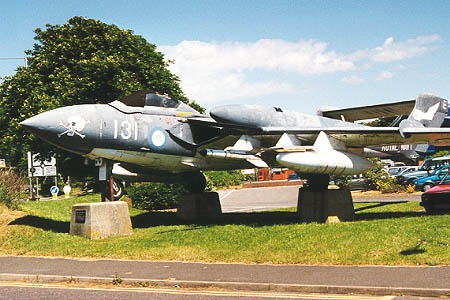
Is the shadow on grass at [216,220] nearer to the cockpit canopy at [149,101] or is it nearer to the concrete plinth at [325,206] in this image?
the concrete plinth at [325,206]

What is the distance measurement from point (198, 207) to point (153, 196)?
701 centimetres

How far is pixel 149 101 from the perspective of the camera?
1680cm

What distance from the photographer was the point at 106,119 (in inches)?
610

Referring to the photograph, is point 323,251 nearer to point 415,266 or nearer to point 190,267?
point 415,266

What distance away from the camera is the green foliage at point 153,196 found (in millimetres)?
25891

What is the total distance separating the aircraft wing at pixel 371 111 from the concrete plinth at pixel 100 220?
30.8 ft

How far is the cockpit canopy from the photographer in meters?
16.5

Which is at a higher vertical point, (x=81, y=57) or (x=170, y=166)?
(x=81, y=57)

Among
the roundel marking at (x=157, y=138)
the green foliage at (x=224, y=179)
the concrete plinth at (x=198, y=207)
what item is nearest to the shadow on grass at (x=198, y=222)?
the concrete plinth at (x=198, y=207)

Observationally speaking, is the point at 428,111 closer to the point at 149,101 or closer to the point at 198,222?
the point at 198,222

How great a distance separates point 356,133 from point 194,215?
712 centimetres

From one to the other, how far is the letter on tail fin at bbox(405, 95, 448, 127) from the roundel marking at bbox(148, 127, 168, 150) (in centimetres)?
909

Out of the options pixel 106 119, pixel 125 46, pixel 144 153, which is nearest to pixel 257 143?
pixel 144 153

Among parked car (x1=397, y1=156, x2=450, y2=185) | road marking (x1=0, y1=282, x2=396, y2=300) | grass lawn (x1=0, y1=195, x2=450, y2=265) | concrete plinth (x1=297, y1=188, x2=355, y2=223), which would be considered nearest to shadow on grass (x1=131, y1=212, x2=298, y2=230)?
grass lawn (x1=0, y1=195, x2=450, y2=265)
